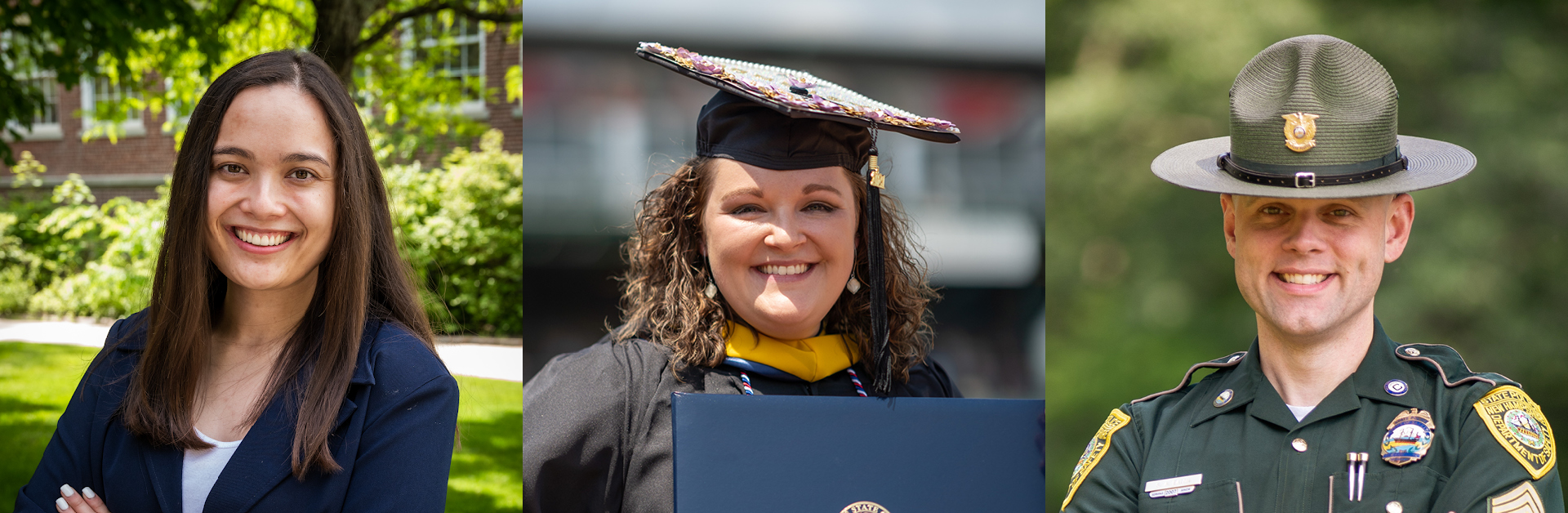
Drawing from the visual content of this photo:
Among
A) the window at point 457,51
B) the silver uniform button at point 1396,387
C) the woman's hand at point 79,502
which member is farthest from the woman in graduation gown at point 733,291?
the window at point 457,51

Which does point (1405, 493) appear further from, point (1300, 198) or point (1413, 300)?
point (1413, 300)

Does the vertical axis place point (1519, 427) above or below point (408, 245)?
below

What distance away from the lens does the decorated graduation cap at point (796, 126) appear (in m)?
2.47

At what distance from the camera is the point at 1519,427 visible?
2.03 metres

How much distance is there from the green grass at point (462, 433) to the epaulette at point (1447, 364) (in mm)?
3612

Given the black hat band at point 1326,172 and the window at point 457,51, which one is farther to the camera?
the window at point 457,51

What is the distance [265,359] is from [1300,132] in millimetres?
2111

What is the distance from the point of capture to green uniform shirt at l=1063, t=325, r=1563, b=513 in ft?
6.61

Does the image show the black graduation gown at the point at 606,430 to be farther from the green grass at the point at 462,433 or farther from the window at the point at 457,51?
the window at the point at 457,51

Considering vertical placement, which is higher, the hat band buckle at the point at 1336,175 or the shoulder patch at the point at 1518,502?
the hat band buckle at the point at 1336,175

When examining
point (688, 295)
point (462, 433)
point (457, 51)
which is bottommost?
point (462, 433)

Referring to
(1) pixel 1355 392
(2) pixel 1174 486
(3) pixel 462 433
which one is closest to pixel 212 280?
(2) pixel 1174 486

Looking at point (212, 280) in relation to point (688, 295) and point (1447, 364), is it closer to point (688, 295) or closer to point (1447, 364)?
point (688, 295)

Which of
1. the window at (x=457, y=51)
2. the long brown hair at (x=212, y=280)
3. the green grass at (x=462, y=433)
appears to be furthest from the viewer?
the window at (x=457, y=51)
